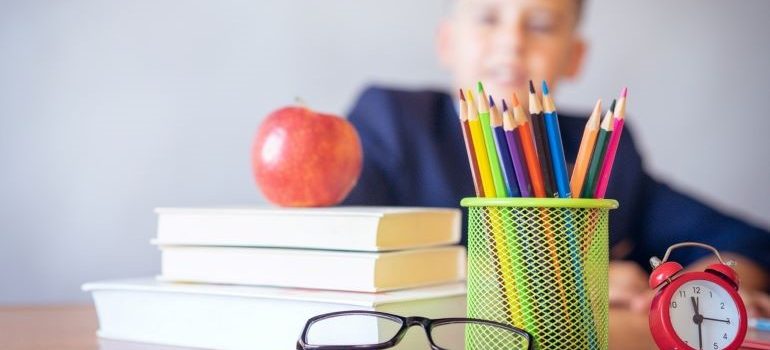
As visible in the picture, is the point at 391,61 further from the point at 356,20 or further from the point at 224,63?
the point at 224,63

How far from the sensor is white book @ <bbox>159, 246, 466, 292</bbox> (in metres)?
0.52

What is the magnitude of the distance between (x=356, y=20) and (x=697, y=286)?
0.67 m

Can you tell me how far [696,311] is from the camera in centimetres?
47

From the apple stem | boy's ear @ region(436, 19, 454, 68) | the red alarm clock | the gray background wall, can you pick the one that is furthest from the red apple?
boy's ear @ region(436, 19, 454, 68)

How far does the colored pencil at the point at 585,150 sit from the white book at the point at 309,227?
132mm

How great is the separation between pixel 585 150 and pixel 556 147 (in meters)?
0.02

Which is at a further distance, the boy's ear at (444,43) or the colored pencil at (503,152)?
the boy's ear at (444,43)

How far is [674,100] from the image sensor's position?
1.12 meters

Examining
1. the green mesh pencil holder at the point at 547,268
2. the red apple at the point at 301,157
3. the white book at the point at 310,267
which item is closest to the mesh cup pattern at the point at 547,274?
the green mesh pencil holder at the point at 547,268

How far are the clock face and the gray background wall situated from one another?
2.08 ft

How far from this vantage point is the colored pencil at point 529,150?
42 cm

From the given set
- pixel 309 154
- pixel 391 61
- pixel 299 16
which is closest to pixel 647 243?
pixel 391 61

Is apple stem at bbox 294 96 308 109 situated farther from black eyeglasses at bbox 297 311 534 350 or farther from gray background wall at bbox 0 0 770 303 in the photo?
gray background wall at bbox 0 0 770 303

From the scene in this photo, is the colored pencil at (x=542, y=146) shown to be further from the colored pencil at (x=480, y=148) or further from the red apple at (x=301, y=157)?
the red apple at (x=301, y=157)
